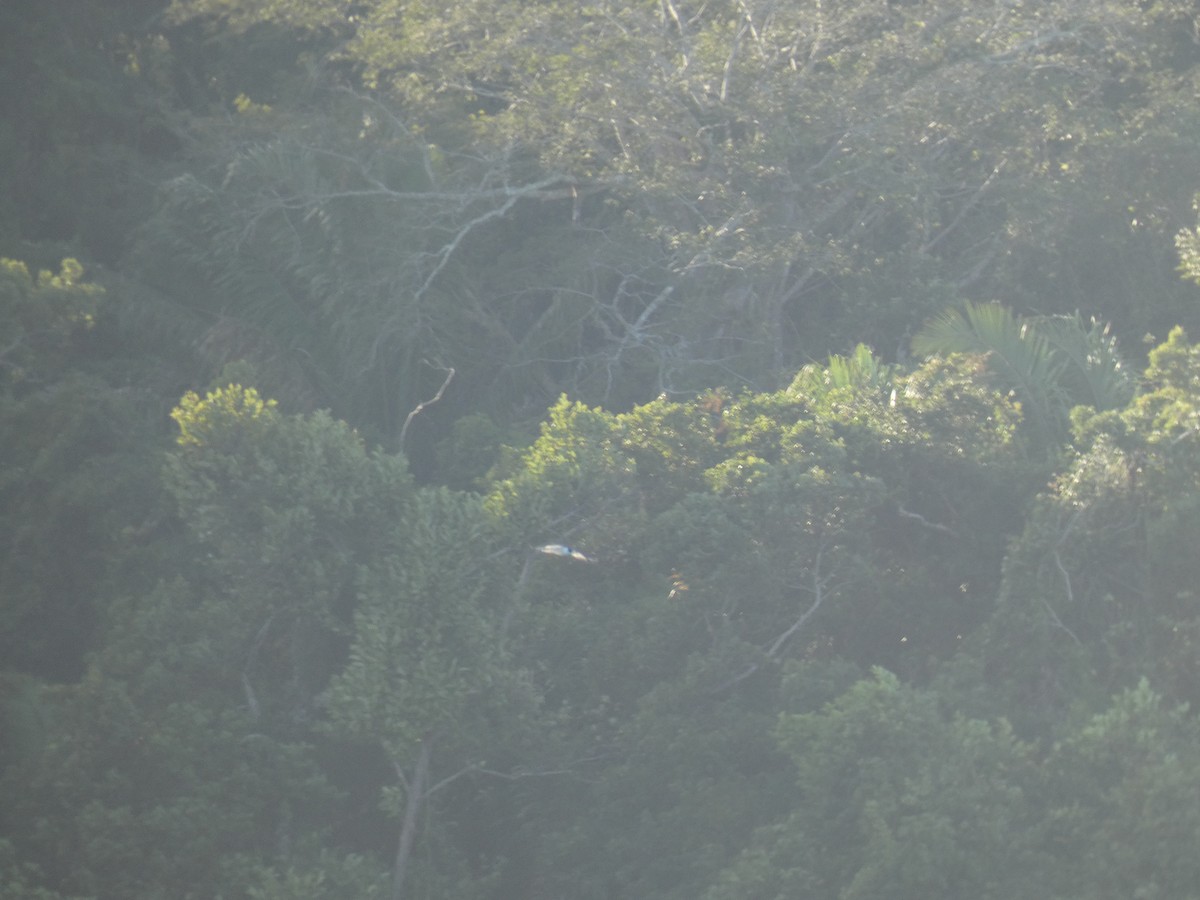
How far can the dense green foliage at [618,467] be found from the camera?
7219 mm

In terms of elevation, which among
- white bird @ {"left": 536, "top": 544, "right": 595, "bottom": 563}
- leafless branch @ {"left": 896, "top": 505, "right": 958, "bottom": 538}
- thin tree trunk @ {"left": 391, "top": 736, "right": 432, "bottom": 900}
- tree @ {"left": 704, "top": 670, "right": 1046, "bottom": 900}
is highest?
leafless branch @ {"left": 896, "top": 505, "right": 958, "bottom": 538}

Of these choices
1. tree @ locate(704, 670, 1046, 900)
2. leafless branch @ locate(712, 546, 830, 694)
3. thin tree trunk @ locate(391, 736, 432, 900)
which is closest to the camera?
tree @ locate(704, 670, 1046, 900)

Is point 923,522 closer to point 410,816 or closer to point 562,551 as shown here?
point 562,551

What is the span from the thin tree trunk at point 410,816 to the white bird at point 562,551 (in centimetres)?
119

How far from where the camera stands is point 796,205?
11539 mm

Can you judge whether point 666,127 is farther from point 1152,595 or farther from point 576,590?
point 1152,595

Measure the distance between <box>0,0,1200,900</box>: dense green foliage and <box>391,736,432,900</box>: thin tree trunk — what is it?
0.04m

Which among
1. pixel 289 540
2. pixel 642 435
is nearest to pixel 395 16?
pixel 642 435

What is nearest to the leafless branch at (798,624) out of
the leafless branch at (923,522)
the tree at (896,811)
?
the leafless branch at (923,522)

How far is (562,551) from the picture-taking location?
786 centimetres

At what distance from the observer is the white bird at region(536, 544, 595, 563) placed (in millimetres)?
7877

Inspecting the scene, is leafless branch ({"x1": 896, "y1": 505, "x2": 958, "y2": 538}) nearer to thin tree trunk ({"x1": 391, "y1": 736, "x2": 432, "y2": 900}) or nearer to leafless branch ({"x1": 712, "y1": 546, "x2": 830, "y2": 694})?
leafless branch ({"x1": 712, "y1": 546, "x2": 830, "y2": 694})

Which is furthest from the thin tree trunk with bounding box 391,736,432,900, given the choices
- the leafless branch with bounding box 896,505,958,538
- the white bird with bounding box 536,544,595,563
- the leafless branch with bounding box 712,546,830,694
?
the leafless branch with bounding box 896,505,958,538

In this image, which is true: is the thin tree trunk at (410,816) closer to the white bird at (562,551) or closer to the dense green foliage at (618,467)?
the dense green foliage at (618,467)
